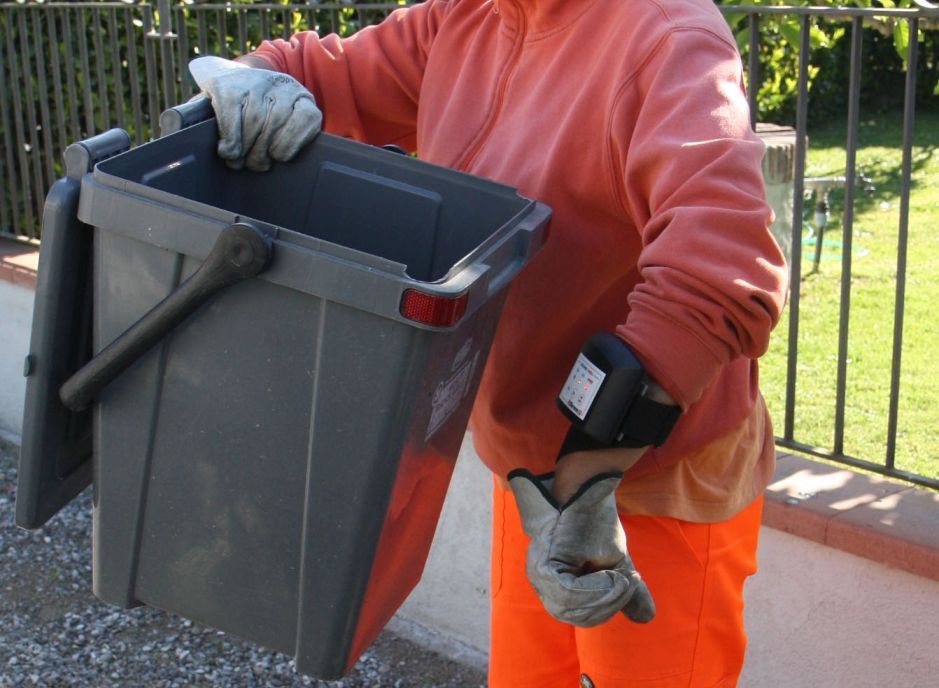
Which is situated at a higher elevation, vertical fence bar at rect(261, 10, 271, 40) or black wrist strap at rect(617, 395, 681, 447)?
vertical fence bar at rect(261, 10, 271, 40)

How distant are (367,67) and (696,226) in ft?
3.55

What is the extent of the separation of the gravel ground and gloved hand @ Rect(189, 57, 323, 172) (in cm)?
189

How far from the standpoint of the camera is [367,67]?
2539 mm

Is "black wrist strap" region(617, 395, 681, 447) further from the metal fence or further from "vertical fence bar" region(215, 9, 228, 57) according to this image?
"vertical fence bar" region(215, 9, 228, 57)

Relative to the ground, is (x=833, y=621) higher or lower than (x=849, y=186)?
lower

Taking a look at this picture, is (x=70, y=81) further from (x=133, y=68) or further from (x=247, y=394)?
(x=247, y=394)

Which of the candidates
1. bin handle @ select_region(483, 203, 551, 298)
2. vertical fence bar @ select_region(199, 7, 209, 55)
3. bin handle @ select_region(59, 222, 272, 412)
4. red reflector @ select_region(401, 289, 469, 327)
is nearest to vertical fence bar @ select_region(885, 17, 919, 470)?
bin handle @ select_region(483, 203, 551, 298)

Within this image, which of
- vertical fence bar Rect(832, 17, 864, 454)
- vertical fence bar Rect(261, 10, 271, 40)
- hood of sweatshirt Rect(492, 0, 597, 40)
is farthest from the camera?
vertical fence bar Rect(261, 10, 271, 40)

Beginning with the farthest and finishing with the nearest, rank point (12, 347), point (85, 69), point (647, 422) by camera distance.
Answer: point (12, 347) → point (85, 69) → point (647, 422)

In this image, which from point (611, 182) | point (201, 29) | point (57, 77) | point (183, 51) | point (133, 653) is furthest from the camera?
point (57, 77)

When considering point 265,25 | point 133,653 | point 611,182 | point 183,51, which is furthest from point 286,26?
point 611,182

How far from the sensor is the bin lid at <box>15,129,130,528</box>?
6.42 feet

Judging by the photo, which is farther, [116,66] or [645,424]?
[116,66]

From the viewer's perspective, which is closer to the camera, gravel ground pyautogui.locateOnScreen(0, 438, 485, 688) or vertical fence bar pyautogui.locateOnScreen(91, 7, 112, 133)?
gravel ground pyautogui.locateOnScreen(0, 438, 485, 688)
